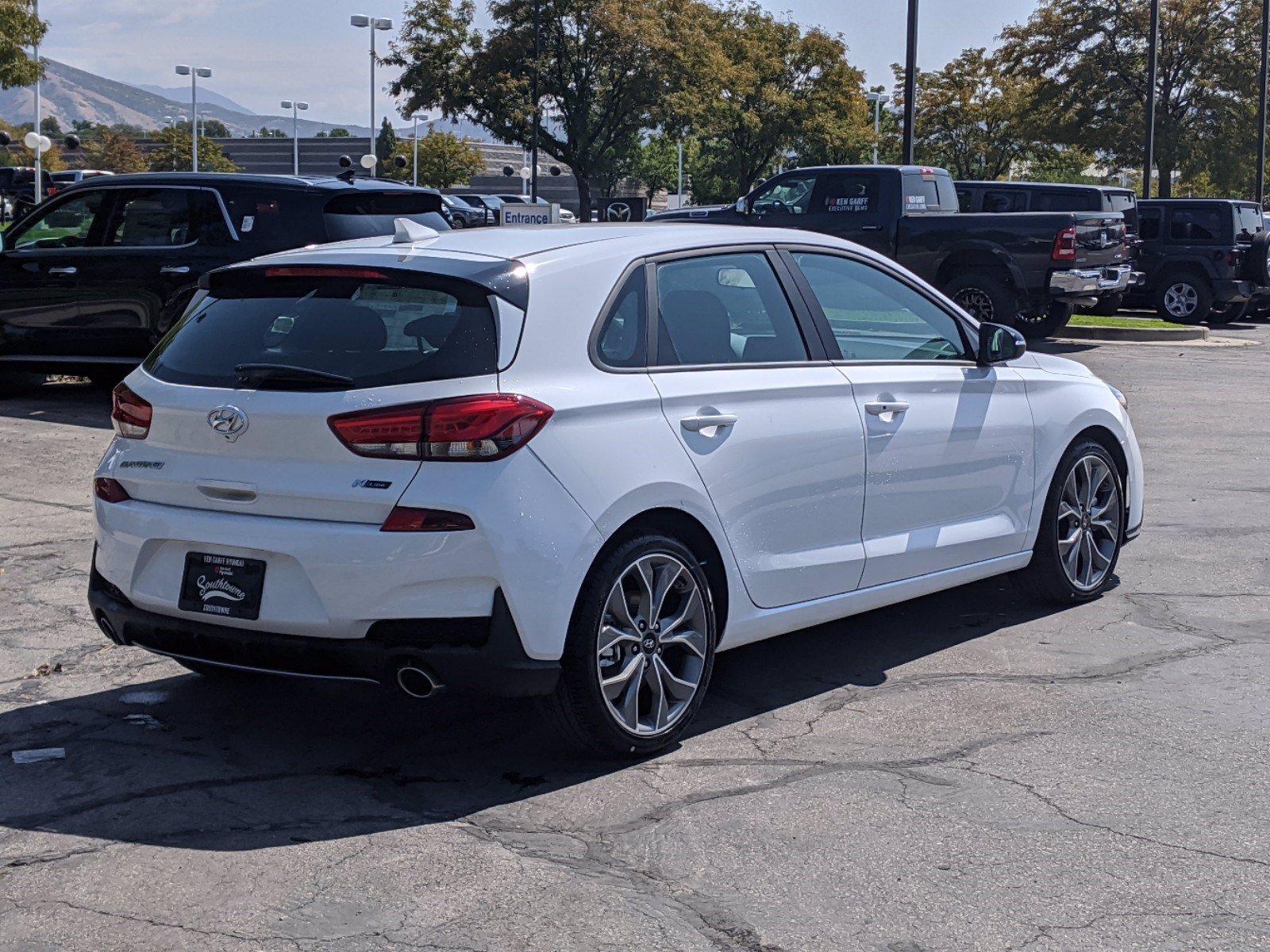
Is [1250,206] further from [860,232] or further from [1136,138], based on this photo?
[1136,138]

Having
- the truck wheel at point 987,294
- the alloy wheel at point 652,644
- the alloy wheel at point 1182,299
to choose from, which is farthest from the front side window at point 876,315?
the alloy wheel at point 1182,299

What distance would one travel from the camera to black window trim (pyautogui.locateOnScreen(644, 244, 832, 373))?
5246 millimetres

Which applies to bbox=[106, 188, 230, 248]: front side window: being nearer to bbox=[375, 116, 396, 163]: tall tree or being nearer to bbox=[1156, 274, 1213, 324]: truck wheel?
bbox=[1156, 274, 1213, 324]: truck wheel

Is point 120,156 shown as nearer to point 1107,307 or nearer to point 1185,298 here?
point 1107,307

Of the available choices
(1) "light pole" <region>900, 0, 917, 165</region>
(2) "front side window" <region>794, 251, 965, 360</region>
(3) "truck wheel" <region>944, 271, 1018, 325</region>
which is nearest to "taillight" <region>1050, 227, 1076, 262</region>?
(3) "truck wheel" <region>944, 271, 1018, 325</region>

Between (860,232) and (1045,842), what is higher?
(860,232)

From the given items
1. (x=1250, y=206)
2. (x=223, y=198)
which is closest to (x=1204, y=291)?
(x=1250, y=206)

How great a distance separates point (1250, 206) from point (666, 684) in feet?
76.2

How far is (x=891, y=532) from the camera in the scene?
19.7 ft

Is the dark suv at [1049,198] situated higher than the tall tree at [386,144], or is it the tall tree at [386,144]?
the tall tree at [386,144]

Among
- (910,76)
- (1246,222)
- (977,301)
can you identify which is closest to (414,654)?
(977,301)

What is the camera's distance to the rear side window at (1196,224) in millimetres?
25359

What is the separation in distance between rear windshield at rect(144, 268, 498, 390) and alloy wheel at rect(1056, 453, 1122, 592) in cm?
328

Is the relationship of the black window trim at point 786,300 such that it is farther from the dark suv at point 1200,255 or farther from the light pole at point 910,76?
the dark suv at point 1200,255
